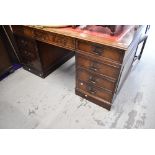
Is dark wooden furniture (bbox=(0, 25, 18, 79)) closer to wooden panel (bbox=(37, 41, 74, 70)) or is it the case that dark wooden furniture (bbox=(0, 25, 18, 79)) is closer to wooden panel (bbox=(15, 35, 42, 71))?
wooden panel (bbox=(15, 35, 42, 71))

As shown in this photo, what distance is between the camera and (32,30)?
1.53 meters

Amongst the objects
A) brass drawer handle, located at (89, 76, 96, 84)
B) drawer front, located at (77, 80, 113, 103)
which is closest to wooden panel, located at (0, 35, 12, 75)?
drawer front, located at (77, 80, 113, 103)

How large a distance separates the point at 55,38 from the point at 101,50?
1.62 ft

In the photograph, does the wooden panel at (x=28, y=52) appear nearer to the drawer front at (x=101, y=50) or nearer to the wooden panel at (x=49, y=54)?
the wooden panel at (x=49, y=54)

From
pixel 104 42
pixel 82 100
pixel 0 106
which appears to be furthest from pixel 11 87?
pixel 104 42

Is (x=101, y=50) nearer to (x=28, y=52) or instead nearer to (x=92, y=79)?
(x=92, y=79)

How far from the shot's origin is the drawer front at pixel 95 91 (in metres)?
1.42

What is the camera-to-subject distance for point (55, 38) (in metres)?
1.39

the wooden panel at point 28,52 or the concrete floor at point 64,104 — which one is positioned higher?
the wooden panel at point 28,52

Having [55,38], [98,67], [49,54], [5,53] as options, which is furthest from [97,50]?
[5,53]

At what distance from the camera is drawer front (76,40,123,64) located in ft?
3.63

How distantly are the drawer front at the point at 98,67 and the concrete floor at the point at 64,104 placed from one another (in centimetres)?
46

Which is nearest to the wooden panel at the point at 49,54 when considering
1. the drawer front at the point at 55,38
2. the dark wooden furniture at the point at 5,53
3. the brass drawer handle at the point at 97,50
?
the drawer front at the point at 55,38
